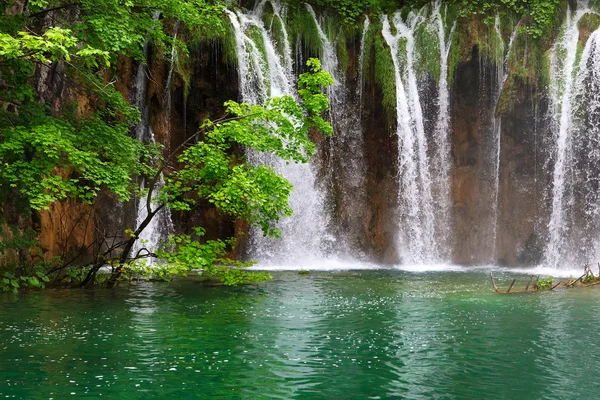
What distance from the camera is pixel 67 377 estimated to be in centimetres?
859

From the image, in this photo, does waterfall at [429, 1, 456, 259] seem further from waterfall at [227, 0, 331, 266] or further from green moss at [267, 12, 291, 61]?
green moss at [267, 12, 291, 61]

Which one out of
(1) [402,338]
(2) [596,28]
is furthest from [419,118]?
(1) [402,338]

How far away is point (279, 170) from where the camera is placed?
25547 millimetres

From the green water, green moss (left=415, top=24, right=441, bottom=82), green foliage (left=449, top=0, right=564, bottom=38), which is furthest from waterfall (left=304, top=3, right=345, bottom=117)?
the green water

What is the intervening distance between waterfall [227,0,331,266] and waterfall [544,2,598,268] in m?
8.12

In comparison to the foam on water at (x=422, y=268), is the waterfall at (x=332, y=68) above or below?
above

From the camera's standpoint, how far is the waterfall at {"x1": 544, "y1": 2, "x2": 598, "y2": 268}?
81.3ft

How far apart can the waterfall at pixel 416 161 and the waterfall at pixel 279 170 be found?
3.17 meters

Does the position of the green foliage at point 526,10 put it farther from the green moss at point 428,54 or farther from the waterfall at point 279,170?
the waterfall at point 279,170

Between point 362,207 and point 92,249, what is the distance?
10.2 m

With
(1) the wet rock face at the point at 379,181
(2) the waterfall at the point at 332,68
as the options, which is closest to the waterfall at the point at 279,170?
(2) the waterfall at the point at 332,68

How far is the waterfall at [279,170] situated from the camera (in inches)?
976

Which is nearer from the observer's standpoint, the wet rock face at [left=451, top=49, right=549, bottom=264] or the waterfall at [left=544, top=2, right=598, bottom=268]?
the waterfall at [left=544, top=2, right=598, bottom=268]

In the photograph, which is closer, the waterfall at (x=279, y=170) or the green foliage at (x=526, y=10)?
the waterfall at (x=279, y=170)
